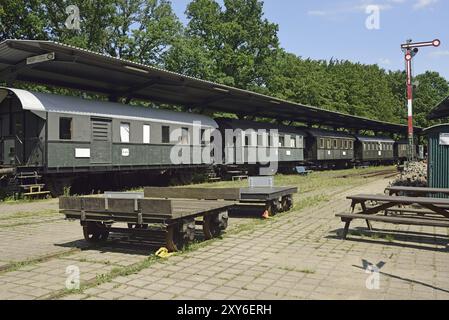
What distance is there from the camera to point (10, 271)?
19.4ft

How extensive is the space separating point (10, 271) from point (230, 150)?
21.1m

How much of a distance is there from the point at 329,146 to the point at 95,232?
34.1 meters

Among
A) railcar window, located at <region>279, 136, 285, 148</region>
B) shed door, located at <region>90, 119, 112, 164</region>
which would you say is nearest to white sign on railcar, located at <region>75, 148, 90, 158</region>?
shed door, located at <region>90, 119, 112, 164</region>

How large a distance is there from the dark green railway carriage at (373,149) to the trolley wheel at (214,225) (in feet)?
133

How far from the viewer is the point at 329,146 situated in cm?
3956

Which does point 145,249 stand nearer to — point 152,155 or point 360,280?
point 360,280

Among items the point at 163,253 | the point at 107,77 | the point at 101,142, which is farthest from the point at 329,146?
the point at 163,253

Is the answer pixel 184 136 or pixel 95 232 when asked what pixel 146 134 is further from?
pixel 95 232

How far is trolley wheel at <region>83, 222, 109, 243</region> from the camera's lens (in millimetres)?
7566

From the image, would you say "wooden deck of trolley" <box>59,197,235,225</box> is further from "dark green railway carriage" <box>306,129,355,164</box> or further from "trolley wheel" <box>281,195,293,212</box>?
"dark green railway carriage" <box>306,129,355,164</box>

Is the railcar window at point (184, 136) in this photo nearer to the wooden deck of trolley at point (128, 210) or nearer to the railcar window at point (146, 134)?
the railcar window at point (146, 134)

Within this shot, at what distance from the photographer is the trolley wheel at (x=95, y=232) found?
7.57 metres

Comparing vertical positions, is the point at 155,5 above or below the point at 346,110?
above
